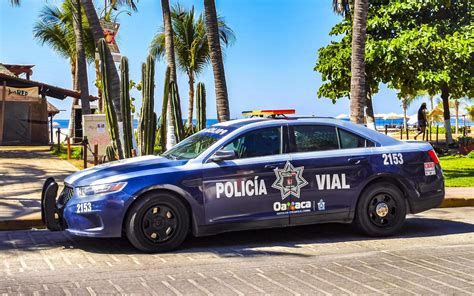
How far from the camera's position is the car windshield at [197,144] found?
782cm

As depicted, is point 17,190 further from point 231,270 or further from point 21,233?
point 231,270

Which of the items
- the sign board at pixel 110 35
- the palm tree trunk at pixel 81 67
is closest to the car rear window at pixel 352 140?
the sign board at pixel 110 35

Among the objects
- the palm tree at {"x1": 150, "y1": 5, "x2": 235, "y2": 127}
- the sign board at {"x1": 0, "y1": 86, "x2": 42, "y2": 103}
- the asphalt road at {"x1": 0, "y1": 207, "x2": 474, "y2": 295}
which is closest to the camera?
the asphalt road at {"x1": 0, "y1": 207, "x2": 474, "y2": 295}

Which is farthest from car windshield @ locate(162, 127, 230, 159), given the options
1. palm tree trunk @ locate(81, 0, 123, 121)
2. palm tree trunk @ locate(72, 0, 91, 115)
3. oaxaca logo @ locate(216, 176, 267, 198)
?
palm tree trunk @ locate(72, 0, 91, 115)

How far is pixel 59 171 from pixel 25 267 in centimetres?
979

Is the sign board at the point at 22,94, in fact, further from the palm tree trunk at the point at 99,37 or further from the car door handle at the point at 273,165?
the car door handle at the point at 273,165

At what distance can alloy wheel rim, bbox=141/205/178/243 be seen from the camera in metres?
7.21

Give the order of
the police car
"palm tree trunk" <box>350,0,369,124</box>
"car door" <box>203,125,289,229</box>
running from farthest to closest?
"palm tree trunk" <box>350,0,369,124</box> → "car door" <box>203,125,289,229</box> → the police car

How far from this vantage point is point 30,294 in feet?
18.1

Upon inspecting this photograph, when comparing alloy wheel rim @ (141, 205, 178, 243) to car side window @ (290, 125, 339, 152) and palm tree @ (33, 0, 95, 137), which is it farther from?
palm tree @ (33, 0, 95, 137)

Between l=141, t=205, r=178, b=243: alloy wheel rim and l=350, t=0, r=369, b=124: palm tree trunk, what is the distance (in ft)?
24.3

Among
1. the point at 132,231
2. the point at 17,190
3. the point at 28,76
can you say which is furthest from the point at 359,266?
the point at 28,76

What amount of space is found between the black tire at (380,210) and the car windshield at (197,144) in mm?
2026

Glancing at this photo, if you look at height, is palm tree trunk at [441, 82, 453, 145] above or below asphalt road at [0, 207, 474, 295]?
above
